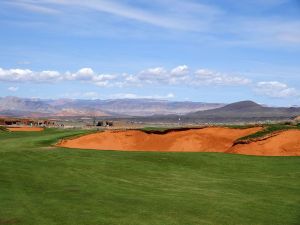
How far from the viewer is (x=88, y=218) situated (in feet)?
45.6

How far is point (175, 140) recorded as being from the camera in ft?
131

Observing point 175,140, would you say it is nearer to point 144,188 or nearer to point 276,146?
point 276,146

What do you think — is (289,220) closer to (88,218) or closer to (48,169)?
(88,218)

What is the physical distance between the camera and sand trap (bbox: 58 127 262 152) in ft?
125

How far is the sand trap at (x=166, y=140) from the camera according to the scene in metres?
38.2

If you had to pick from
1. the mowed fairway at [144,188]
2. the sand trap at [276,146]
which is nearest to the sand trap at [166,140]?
the sand trap at [276,146]

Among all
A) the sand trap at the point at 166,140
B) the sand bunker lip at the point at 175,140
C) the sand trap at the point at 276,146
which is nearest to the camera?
the sand trap at the point at 276,146

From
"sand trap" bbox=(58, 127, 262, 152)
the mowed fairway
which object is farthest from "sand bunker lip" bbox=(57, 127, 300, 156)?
the mowed fairway

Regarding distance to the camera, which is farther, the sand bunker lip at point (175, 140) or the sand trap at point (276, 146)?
the sand bunker lip at point (175, 140)

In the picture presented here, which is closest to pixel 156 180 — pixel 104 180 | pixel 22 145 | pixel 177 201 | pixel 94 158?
pixel 104 180

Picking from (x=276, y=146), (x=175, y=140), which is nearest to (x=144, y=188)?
(x=276, y=146)

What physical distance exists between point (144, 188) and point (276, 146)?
16.8m

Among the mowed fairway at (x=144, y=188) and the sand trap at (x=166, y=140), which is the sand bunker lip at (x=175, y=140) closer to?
the sand trap at (x=166, y=140)

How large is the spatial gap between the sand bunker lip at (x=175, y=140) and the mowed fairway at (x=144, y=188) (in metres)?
6.97
